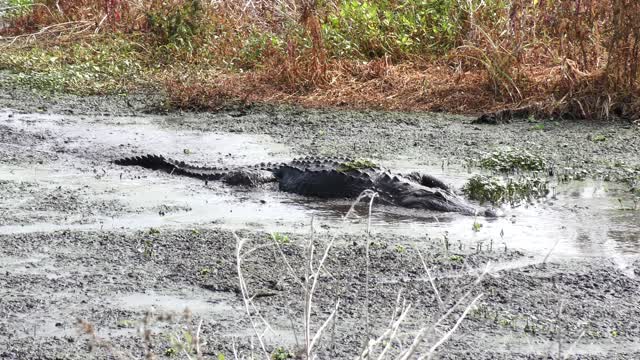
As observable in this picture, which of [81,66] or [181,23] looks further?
[181,23]

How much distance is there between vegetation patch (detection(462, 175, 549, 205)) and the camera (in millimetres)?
7621

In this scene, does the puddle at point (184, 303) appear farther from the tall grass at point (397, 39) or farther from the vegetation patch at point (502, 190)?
the tall grass at point (397, 39)

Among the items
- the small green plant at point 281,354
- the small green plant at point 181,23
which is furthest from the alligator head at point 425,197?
the small green plant at point 181,23

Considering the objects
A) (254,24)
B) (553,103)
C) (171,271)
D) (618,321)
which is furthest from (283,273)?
(254,24)

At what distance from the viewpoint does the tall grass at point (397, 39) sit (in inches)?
412

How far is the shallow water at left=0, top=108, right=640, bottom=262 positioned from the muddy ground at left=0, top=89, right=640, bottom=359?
2cm

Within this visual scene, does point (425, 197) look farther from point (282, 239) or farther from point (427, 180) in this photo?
point (282, 239)

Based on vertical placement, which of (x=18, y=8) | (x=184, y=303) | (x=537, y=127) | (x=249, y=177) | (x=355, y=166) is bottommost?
(x=184, y=303)

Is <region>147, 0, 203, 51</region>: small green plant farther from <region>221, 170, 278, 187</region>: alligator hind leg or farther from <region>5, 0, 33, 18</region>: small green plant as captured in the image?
<region>221, 170, 278, 187</region>: alligator hind leg

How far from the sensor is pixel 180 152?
9.54 meters

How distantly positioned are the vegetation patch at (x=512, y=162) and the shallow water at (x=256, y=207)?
22 centimetres

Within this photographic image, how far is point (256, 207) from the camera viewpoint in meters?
7.52

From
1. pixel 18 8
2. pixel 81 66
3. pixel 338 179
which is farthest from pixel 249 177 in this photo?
pixel 18 8

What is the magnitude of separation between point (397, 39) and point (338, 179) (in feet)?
16.1
